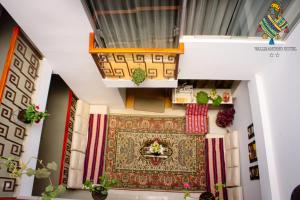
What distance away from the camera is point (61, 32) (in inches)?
137

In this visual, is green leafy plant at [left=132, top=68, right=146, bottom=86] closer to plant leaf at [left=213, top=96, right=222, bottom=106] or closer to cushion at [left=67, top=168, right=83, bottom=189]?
plant leaf at [left=213, top=96, right=222, bottom=106]

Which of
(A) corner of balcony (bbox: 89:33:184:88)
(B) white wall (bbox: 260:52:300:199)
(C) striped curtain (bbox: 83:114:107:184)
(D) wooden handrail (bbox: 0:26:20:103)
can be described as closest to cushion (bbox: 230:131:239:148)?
(B) white wall (bbox: 260:52:300:199)

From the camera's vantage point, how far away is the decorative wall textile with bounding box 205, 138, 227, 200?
220 inches

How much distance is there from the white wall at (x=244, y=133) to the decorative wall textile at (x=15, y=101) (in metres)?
3.90

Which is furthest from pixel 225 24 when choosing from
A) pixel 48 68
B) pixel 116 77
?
pixel 48 68

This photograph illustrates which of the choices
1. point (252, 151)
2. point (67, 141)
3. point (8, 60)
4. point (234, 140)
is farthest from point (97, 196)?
point (234, 140)

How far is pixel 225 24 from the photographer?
3449 mm

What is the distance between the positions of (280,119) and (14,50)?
392 cm

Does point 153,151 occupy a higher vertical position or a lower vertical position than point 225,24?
lower

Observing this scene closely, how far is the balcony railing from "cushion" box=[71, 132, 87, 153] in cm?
203

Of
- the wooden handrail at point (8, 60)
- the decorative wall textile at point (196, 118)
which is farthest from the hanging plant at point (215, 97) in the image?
the wooden handrail at point (8, 60)

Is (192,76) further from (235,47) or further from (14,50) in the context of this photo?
(14,50)

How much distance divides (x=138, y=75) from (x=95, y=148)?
2.70 metres

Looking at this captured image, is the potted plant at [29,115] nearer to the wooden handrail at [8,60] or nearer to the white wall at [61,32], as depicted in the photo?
the wooden handrail at [8,60]
